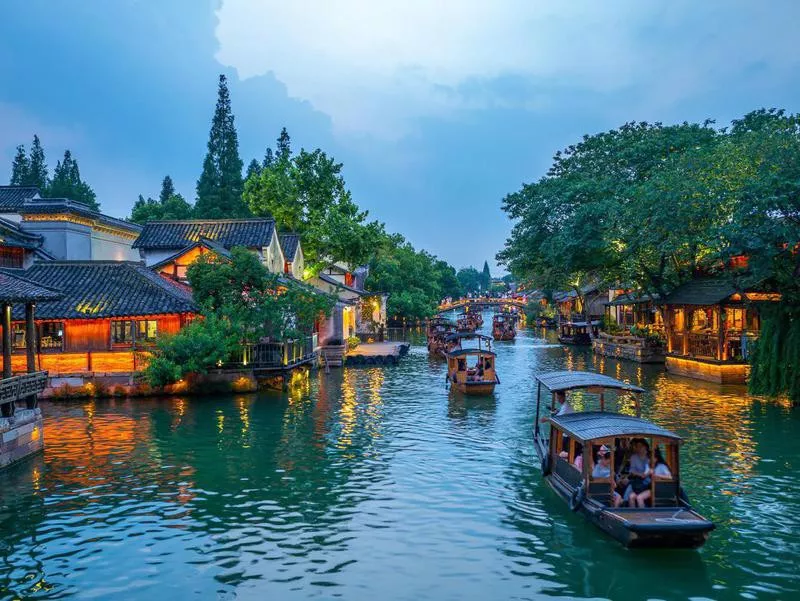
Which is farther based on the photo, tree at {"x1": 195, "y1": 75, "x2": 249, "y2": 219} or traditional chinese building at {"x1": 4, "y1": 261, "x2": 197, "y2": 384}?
tree at {"x1": 195, "y1": 75, "x2": 249, "y2": 219}

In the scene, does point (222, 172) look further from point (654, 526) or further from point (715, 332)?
point (654, 526)

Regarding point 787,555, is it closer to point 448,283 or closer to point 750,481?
point 750,481

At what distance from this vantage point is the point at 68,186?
286 feet

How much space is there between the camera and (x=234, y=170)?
3381 inches

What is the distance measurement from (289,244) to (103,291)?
19826 millimetres

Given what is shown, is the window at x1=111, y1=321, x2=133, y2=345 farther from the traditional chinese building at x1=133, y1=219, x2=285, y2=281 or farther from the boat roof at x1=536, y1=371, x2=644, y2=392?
the boat roof at x1=536, y1=371, x2=644, y2=392

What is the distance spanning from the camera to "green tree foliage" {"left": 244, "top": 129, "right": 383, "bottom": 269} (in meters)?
53.7

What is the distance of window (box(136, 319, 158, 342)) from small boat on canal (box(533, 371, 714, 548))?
74.2 feet

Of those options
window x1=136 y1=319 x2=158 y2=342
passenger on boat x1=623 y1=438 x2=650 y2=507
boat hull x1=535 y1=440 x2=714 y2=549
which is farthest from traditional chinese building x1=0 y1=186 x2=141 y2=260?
boat hull x1=535 y1=440 x2=714 y2=549

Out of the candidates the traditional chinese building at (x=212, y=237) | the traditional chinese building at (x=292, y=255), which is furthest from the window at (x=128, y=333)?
the traditional chinese building at (x=292, y=255)

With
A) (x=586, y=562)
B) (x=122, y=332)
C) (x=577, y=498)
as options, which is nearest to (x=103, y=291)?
(x=122, y=332)

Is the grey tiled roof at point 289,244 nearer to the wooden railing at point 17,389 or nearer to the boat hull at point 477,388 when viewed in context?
the boat hull at point 477,388

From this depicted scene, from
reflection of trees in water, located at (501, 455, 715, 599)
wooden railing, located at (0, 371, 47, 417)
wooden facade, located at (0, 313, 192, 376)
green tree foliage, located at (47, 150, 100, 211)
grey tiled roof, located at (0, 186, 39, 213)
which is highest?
green tree foliage, located at (47, 150, 100, 211)

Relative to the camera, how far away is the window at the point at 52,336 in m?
31.2
